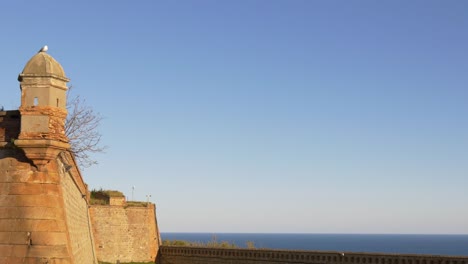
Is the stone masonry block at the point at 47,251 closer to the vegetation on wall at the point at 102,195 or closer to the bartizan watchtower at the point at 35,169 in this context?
the bartizan watchtower at the point at 35,169

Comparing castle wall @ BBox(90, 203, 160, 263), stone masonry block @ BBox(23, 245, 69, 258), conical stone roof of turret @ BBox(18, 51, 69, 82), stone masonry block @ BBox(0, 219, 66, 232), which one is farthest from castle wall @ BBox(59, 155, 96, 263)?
castle wall @ BBox(90, 203, 160, 263)

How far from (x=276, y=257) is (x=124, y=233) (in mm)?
14432

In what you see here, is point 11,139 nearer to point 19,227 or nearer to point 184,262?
point 19,227

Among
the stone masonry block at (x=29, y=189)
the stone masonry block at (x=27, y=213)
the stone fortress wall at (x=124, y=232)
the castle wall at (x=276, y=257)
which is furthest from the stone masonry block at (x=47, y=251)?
the stone fortress wall at (x=124, y=232)

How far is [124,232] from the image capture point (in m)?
46.6

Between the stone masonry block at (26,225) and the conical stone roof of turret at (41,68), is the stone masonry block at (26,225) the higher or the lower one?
the lower one

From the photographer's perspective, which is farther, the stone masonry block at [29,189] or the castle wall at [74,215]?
the castle wall at [74,215]

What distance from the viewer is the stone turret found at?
47.3 feet

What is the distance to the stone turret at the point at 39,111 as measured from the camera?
1441cm

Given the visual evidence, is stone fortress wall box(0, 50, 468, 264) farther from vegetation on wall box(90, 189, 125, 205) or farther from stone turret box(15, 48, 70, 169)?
vegetation on wall box(90, 189, 125, 205)

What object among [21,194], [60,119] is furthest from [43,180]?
[60,119]

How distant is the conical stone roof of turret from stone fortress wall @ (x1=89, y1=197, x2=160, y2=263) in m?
31.3

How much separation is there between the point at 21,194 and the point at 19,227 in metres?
0.80

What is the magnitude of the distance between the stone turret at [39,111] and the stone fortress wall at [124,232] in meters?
31.0
